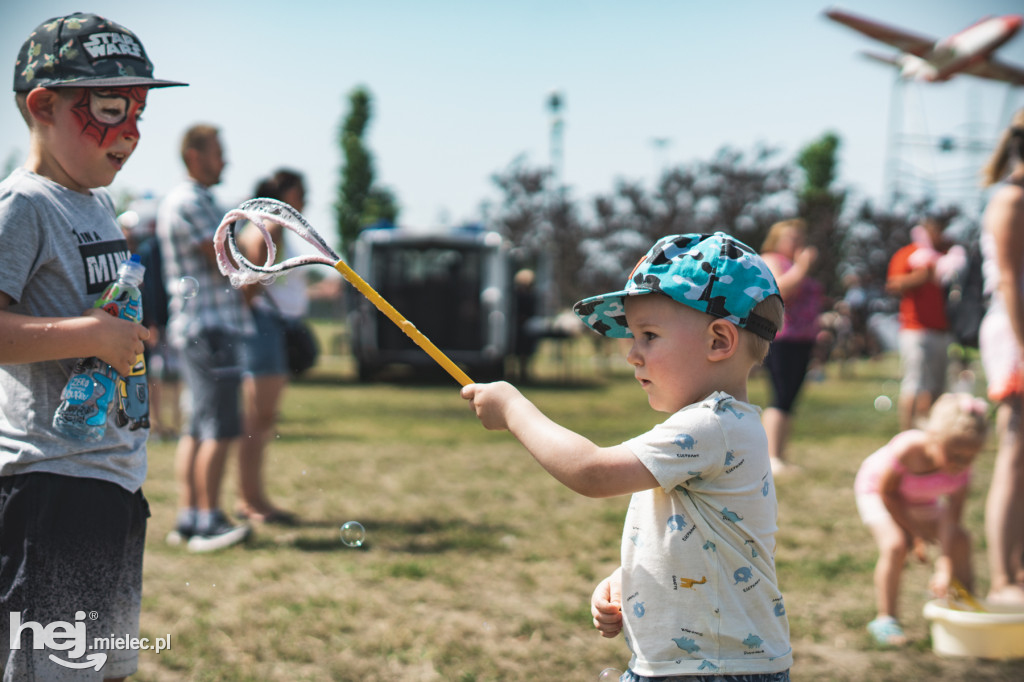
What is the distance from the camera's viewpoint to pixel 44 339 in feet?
5.22

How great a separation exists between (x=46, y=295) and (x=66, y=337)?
165 mm

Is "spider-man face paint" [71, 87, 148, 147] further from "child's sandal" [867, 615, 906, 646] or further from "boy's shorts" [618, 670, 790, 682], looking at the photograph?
"child's sandal" [867, 615, 906, 646]

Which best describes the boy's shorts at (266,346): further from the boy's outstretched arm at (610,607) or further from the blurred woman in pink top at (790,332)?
the blurred woman in pink top at (790,332)

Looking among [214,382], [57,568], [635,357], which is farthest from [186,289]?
[635,357]

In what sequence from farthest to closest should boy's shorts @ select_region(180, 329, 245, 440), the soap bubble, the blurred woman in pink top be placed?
the blurred woman in pink top < boy's shorts @ select_region(180, 329, 245, 440) < the soap bubble

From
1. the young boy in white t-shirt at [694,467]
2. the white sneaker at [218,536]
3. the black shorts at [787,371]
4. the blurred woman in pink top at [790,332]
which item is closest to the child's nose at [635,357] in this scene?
the young boy in white t-shirt at [694,467]

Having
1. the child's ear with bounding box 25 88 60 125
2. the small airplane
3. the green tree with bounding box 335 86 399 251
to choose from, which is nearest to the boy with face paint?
the child's ear with bounding box 25 88 60 125

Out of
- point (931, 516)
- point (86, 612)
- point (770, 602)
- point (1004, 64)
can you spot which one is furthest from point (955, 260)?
point (1004, 64)

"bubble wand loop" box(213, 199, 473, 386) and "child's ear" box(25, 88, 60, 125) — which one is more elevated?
"child's ear" box(25, 88, 60, 125)

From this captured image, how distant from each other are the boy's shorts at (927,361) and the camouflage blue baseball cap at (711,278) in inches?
219

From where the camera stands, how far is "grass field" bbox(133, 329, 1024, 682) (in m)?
2.80

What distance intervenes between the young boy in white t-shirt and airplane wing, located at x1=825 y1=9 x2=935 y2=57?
15.3m

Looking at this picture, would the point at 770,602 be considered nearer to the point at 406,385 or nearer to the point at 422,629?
the point at 422,629

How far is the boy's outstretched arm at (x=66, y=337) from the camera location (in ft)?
5.18
